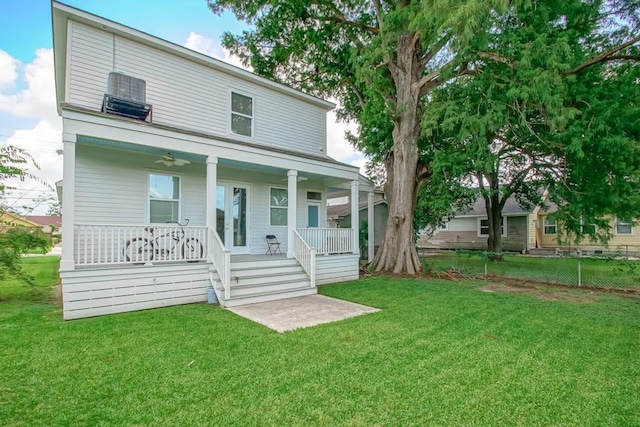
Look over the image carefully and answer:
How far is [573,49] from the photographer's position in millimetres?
9094

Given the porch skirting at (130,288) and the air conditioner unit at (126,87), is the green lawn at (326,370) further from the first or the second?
the air conditioner unit at (126,87)

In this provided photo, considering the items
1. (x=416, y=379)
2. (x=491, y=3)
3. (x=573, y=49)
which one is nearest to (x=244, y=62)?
(x=491, y=3)

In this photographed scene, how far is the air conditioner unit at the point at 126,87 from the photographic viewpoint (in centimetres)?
738

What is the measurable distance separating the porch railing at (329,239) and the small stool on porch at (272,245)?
1.45 m

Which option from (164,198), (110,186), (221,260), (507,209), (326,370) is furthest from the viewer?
(507,209)

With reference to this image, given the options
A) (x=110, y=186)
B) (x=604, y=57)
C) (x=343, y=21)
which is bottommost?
(x=110, y=186)

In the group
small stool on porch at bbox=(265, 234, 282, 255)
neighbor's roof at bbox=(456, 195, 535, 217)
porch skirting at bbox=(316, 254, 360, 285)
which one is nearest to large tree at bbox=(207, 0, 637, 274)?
porch skirting at bbox=(316, 254, 360, 285)

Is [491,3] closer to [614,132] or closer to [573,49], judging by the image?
[573,49]

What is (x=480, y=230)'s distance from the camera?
980 inches

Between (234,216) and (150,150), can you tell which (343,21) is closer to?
(234,216)

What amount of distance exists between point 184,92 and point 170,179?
245 centimetres

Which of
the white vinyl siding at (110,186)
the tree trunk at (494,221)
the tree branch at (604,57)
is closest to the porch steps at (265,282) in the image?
the white vinyl siding at (110,186)

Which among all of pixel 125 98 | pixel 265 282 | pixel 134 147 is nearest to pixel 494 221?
pixel 265 282

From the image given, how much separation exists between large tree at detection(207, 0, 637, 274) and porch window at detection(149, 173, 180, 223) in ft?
22.2
